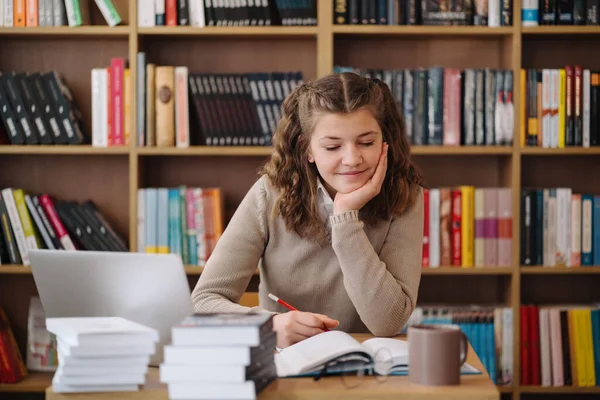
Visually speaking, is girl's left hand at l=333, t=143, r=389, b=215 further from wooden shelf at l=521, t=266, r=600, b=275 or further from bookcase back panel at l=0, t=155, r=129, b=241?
bookcase back panel at l=0, t=155, r=129, b=241

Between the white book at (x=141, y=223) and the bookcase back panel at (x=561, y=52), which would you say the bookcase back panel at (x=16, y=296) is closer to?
the white book at (x=141, y=223)

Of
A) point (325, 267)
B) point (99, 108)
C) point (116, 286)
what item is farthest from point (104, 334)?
point (99, 108)

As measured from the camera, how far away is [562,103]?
284 cm

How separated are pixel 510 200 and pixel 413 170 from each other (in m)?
1.06

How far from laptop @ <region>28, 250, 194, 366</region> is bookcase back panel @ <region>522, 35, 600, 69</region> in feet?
7.13

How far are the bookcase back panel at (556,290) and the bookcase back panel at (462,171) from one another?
0.41 metres

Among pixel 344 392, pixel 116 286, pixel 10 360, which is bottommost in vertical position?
pixel 10 360

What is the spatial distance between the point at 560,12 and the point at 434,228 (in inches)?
34.8

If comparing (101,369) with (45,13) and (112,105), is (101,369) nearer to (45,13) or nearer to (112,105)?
(112,105)

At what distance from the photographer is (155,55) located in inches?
121

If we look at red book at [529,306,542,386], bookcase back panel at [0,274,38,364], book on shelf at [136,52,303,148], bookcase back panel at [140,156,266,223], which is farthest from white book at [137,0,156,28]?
red book at [529,306,542,386]

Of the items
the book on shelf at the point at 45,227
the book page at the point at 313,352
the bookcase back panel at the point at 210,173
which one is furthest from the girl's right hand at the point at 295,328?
the bookcase back panel at the point at 210,173

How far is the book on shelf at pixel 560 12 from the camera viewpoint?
2838 millimetres

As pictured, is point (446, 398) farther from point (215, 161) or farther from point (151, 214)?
point (215, 161)
